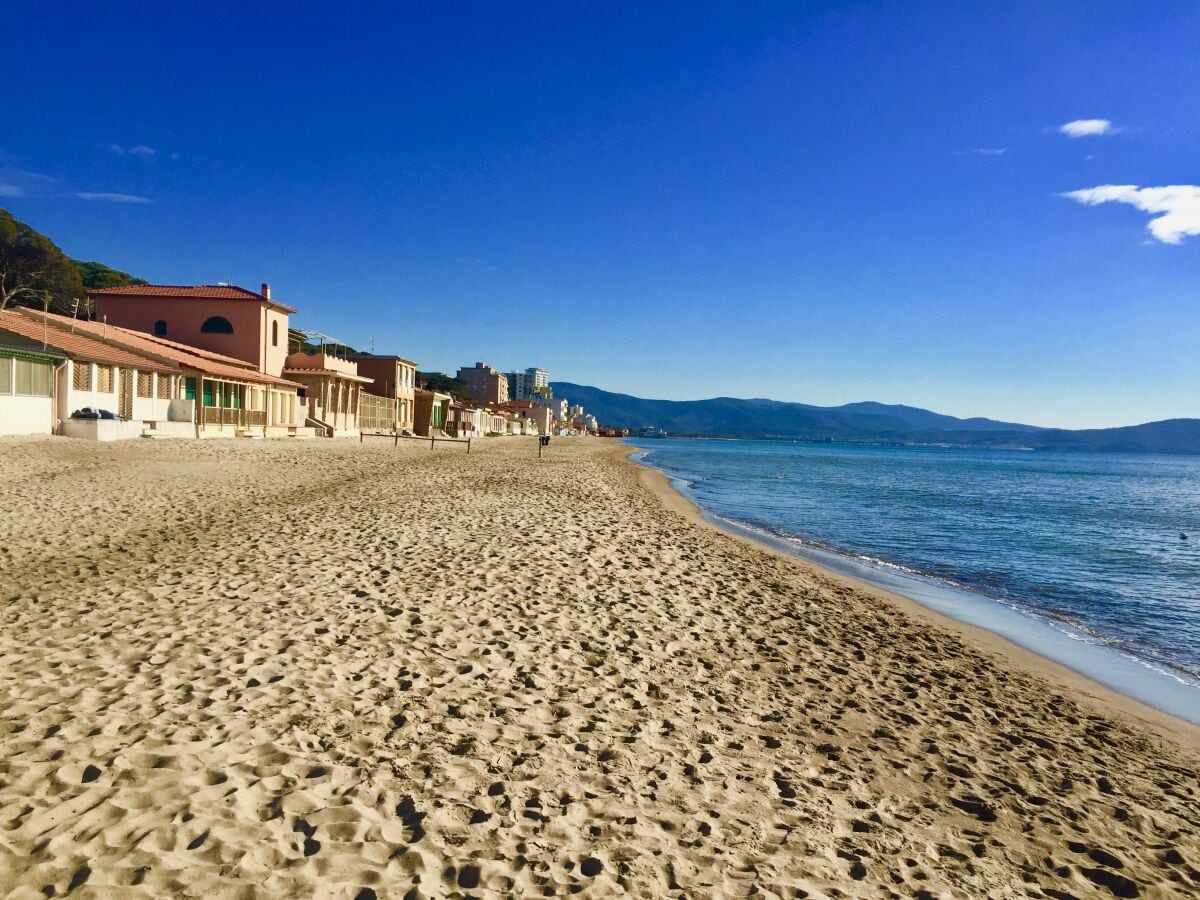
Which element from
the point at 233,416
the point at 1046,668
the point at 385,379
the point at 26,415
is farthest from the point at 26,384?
the point at 385,379

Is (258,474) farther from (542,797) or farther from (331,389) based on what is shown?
(331,389)

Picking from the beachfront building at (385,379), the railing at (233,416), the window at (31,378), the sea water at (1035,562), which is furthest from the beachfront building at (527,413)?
the window at (31,378)

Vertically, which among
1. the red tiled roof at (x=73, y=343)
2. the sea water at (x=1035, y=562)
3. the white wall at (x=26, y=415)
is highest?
the red tiled roof at (x=73, y=343)

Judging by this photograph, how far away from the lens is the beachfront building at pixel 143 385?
2408 centimetres

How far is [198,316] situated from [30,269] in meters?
22.1

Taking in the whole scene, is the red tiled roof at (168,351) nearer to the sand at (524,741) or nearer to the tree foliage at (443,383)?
the sand at (524,741)

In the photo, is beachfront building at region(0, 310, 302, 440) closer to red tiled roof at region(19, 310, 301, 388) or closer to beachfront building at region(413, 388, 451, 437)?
red tiled roof at region(19, 310, 301, 388)

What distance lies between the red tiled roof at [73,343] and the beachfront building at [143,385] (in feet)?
0.11

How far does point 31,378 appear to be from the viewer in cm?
2272

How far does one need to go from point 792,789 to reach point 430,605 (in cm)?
449

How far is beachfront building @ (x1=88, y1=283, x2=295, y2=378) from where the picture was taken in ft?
128

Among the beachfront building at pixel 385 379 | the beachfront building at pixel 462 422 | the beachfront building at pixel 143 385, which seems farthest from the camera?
the beachfront building at pixel 462 422

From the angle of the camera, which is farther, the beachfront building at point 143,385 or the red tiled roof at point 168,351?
the red tiled roof at point 168,351

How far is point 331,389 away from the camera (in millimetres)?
43938
